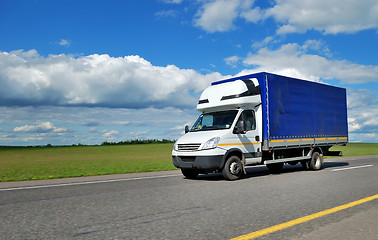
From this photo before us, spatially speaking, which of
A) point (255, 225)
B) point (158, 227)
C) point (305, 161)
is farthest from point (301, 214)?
point (305, 161)

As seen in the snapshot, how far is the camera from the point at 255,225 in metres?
4.92

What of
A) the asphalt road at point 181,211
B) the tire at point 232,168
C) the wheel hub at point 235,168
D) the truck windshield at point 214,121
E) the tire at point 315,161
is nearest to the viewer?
the asphalt road at point 181,211

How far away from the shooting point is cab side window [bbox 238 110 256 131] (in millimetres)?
11371

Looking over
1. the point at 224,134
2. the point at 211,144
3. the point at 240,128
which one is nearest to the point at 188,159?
the point at 211,144

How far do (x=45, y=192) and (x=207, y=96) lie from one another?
630cm

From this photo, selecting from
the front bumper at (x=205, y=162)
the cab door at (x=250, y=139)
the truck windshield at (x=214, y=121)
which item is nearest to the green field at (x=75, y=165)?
the truck windshield at (x=214, y=121)

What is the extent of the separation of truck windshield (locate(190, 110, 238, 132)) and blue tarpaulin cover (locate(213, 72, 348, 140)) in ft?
4.49

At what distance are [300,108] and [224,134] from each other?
14.3ft

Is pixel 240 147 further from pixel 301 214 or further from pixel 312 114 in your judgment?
pixel 301 214

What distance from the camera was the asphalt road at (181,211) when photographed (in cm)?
457

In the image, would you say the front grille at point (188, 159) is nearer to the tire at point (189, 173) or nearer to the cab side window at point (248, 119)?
the tire at point (189, 173)

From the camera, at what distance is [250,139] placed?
11.4 meters

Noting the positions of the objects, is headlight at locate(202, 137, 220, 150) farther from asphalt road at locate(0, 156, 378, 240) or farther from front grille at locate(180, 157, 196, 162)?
asphalt road at locate(0, 156, 378, 240)

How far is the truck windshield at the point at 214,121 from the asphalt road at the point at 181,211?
235 cm
